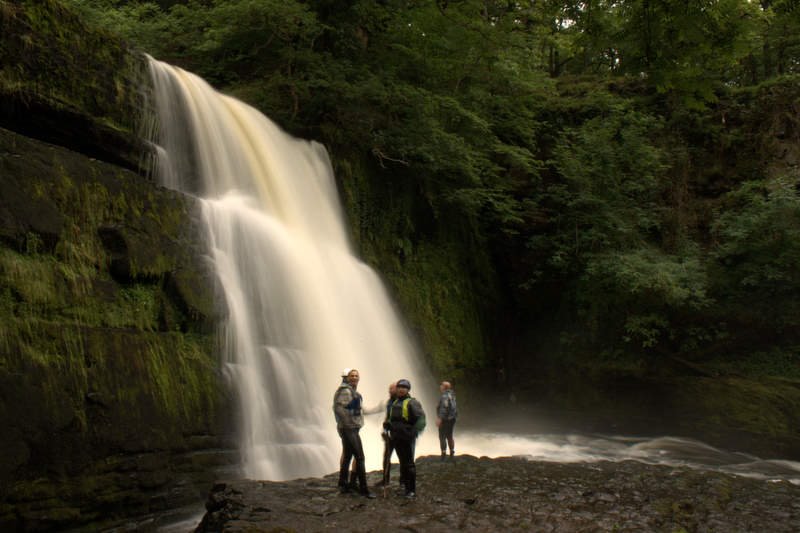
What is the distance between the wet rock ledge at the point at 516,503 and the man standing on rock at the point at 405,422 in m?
0.48

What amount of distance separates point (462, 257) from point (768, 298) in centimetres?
769

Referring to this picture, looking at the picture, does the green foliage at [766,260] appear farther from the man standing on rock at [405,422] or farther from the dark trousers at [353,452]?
the dark trousers at [353,452]

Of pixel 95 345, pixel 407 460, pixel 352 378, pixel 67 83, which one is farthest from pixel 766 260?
pixel 67 83

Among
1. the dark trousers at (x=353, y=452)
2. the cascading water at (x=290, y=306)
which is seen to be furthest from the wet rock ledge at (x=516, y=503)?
the cascading water at (x=290, y=306)

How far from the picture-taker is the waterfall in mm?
8500

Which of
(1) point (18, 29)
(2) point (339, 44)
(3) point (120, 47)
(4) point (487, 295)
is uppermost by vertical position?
(2) point (339, 44)

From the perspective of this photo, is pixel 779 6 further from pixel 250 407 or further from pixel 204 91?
pixel 204 91

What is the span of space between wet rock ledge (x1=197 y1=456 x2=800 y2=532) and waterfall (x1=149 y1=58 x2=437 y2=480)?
1.48 metres

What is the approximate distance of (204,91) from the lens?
12219 mm

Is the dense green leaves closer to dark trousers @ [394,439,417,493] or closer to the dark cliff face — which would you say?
the dark cliff face

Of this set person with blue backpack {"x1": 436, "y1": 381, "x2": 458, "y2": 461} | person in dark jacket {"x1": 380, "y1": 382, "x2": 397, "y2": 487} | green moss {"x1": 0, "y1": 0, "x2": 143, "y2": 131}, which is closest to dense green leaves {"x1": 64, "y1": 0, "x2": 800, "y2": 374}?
green moss {"x1": 0, "y1": 0, "x2": 143, "y2": 131}

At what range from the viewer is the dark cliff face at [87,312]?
5.97m

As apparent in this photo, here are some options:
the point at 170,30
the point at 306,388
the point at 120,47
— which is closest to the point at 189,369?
the point at 306,388

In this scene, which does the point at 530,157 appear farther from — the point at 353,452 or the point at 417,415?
the point at 353,452
